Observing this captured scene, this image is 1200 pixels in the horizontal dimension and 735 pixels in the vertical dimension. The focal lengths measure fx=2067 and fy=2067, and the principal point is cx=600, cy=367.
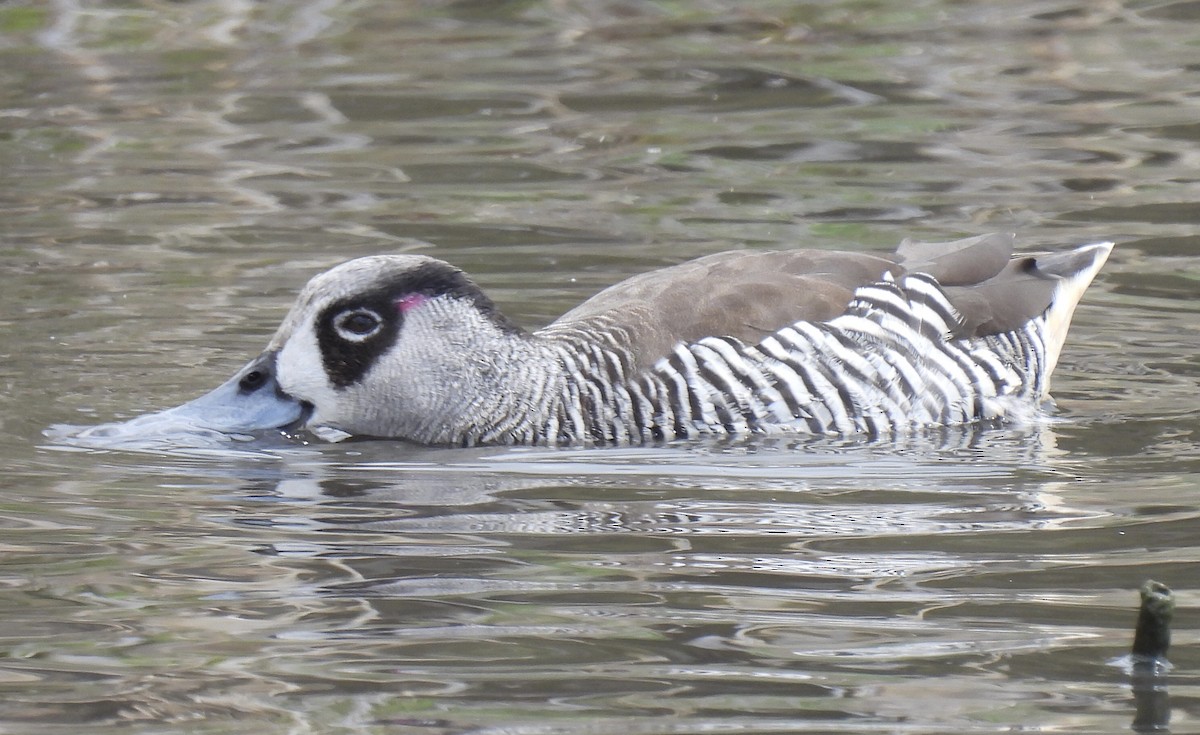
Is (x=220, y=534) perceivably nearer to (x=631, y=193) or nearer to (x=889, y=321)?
(x=889, y=321)

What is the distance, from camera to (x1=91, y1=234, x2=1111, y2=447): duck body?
777 cm

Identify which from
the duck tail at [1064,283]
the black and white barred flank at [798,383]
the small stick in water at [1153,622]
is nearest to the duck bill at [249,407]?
the black and white barred flank at [798,383]

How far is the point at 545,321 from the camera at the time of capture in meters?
9.99

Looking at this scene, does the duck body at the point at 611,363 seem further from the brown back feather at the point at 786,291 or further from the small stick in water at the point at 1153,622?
the small stick in water at the point at 1153,622

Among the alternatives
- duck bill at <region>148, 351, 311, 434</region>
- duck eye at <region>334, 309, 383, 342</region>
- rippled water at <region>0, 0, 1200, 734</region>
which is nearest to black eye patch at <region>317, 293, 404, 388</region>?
duck eye at <region>334, 309, 383, 342</region>

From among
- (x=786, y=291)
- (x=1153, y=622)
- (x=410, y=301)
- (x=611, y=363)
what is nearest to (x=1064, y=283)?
(x=786, y=291)

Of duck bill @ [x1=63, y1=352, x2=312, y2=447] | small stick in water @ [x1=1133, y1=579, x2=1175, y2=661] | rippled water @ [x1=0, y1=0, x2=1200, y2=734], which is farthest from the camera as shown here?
duck bill @ [x1=63, y1=352, x2=312, y2=447]

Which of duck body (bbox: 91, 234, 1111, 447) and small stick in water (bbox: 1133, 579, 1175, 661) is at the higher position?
duck body (bbox: 91, 234, 1111, 447)

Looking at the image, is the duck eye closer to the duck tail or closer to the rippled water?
the rippled water

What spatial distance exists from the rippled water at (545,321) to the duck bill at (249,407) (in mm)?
194

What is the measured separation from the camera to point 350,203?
12.4 metres

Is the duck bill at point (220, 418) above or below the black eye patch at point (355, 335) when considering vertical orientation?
below

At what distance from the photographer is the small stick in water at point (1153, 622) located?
14.8 ft

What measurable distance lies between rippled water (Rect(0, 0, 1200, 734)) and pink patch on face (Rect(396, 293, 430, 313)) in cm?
56
